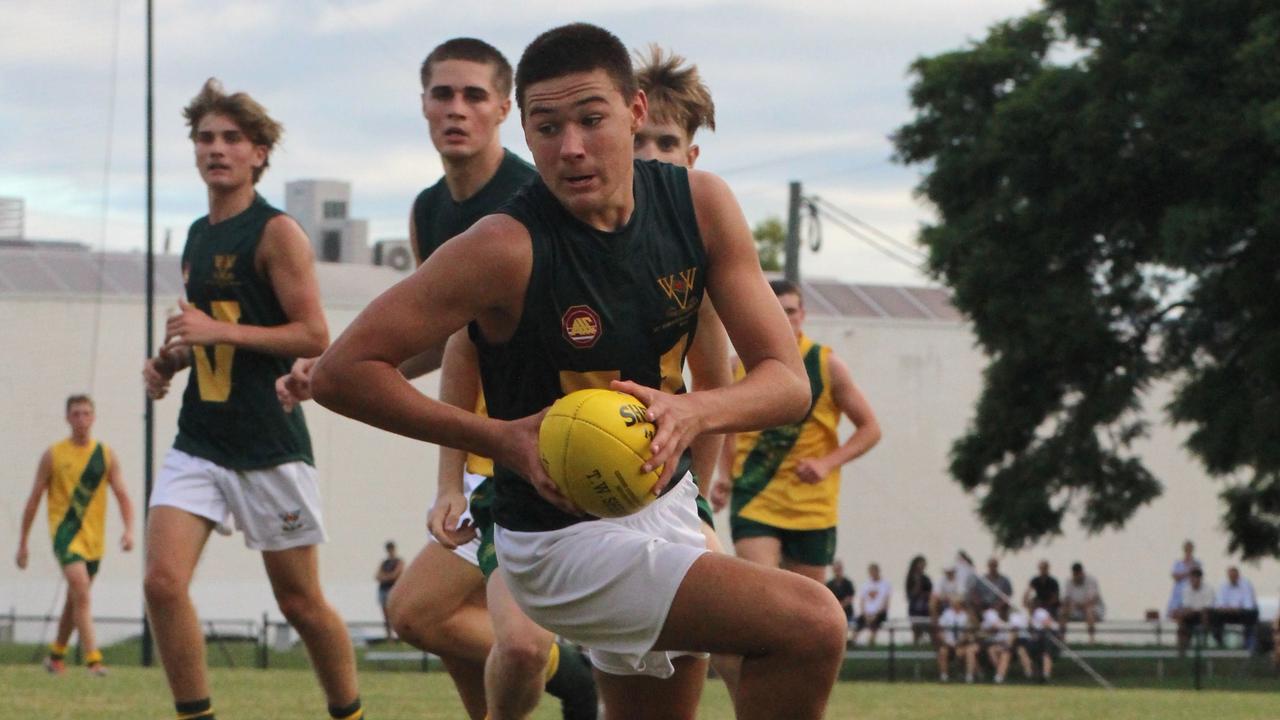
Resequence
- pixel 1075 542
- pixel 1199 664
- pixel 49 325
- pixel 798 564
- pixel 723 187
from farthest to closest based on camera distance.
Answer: pixel 1075 542, pixel 49 325, pixel 1199 664, pixel 798 564, pixel 723 187

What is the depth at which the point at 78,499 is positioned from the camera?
626 inches

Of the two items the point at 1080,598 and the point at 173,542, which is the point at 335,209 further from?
the point at 173,542

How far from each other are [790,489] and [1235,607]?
18344 mm

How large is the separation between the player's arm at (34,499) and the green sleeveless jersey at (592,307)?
1191 centimetres

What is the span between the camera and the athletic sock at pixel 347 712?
734 centimetres

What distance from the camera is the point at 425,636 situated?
657 cm

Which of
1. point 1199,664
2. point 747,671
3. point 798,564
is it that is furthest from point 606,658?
point 1199,664

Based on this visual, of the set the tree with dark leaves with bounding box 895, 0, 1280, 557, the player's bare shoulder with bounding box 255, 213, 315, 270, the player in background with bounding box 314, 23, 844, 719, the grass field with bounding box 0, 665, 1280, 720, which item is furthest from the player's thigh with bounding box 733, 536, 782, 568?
the tree with dark leaves with bounding box 895, 0, 1280, 557

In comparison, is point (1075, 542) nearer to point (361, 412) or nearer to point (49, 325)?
point (49, 325)

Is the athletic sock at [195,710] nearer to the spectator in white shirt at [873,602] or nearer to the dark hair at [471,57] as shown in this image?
the dark hair at [471,57]

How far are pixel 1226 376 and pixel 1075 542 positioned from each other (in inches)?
426

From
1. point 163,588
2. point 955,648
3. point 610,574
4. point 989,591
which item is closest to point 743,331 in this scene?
point 610,574

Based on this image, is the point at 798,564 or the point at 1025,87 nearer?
the point at 798,564

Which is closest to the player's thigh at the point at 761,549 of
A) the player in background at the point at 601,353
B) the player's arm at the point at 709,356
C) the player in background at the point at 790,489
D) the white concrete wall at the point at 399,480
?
the player in background at the point at 790,489
